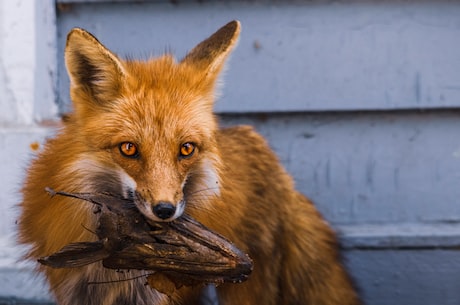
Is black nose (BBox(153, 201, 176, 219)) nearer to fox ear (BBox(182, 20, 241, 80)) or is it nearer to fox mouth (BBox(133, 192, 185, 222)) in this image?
fox mouth (BBox(133, 192, 185, 222))

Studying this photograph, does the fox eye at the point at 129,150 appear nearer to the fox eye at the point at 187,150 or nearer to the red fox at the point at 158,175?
the red fox at the point at 158,175

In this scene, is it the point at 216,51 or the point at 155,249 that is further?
the point at 216,51

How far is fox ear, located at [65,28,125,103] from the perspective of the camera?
2818 millimetres

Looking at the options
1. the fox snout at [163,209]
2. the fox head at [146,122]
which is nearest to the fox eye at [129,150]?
the fox head at [146,122]

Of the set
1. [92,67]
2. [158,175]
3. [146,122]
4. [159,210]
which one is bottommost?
[159,210]

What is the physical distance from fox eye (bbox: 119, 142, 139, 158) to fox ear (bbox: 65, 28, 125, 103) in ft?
0.83

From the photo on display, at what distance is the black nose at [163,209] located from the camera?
2561 millimetres

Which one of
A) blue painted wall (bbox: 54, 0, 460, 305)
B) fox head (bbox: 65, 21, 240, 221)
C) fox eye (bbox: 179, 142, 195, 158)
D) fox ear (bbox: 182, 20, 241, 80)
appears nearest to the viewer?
fox head (bbox: 65, 21, 240, 221)

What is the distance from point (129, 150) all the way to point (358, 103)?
1.79m

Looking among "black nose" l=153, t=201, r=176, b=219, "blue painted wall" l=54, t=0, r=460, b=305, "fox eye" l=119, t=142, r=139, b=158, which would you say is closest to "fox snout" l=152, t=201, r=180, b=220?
"black nose" l=153, t=201, r=176, b=219

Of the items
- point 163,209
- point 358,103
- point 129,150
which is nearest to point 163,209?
point 163,209

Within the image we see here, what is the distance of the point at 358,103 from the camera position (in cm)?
421

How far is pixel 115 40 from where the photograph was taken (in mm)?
4281

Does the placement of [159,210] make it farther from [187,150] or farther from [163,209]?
[187,150]
